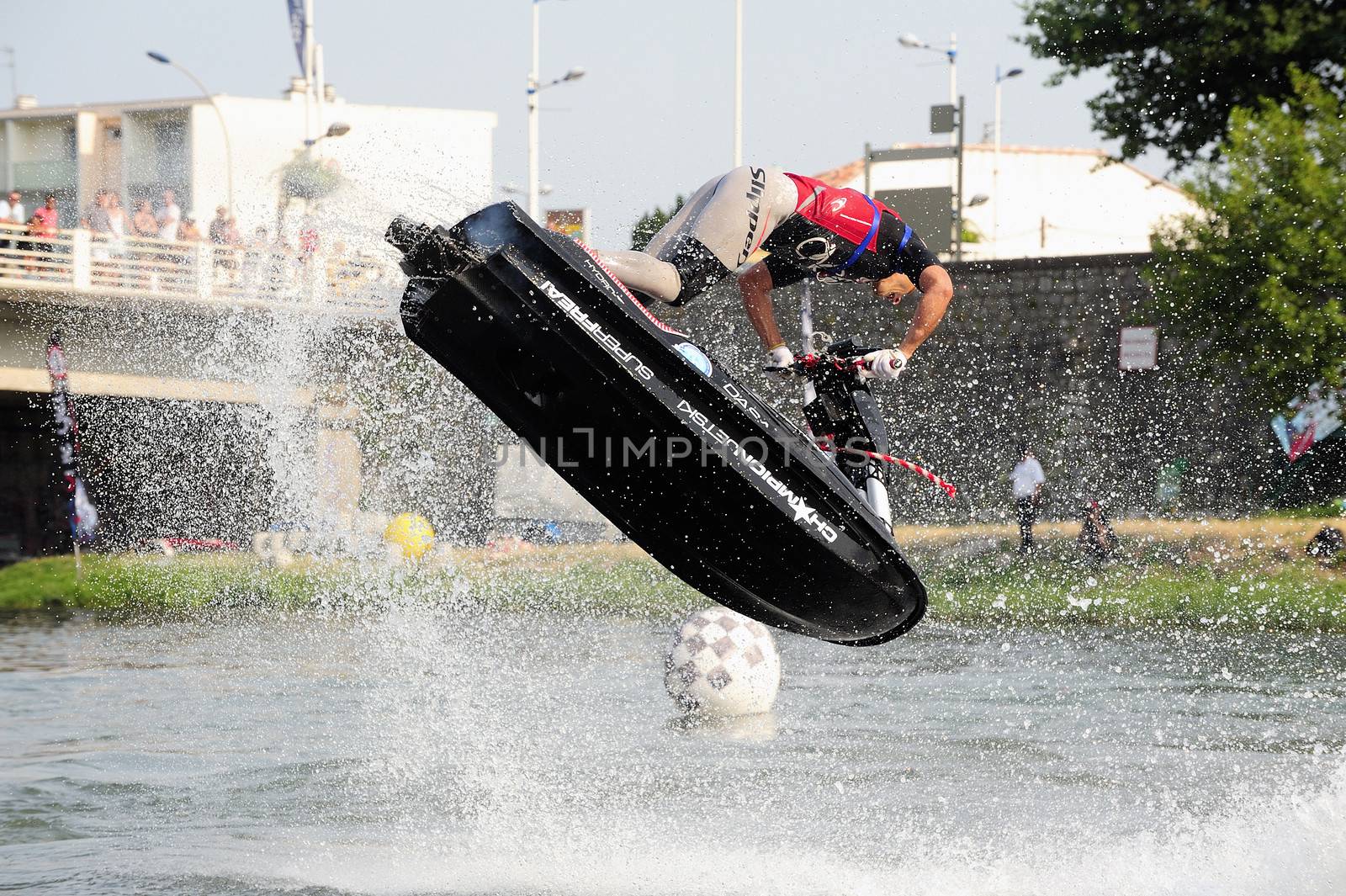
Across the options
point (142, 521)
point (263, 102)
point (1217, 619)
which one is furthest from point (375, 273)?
point (263, 102)

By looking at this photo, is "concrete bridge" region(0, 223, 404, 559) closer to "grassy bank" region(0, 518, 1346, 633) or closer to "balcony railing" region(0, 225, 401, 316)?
"balcony railing" region(0, 225, 401, 316)

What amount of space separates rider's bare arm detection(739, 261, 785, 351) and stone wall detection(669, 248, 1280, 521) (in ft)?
51.3

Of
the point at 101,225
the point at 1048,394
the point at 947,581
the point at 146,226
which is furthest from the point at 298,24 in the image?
the point at 947,581

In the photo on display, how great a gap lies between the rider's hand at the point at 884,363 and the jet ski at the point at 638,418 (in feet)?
1.60

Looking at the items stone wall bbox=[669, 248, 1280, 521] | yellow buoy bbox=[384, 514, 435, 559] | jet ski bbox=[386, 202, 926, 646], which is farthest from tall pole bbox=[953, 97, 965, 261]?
jet ski bbox=[386, 202, 926, 646]

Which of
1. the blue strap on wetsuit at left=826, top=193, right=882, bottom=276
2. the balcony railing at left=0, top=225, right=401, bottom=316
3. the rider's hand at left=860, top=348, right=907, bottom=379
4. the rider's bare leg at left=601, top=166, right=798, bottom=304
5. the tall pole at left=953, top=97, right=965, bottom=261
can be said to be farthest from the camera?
the tall pole at left=953, top=97, right=965, bottom=261

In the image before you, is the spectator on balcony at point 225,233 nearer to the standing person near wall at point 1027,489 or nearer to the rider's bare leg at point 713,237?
the standing person near wall at point 1027,489

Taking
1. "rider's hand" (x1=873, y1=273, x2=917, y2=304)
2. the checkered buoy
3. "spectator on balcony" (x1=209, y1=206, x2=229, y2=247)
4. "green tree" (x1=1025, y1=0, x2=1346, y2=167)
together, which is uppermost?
"green tree" (x1=1025, y1=0, x2=1346, y2=167)

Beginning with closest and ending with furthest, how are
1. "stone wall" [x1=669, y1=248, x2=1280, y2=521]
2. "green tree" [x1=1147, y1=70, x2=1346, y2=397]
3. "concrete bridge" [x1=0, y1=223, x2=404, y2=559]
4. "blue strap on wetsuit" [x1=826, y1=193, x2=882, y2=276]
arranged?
"blue strap on wetsuit" [x1=826, y1=193, x2=882, y2=276] < "concrete bridge" [x1=0, y1=223, x2=404, y2=559] < "green tree" [x1=1147, y1=70, x2=1346, y2=397] < "stone wall" [x1=669, y1=248, x2=1280, y2=521]

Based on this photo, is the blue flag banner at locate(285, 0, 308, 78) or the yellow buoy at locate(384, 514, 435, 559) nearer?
the yellow buoy at locate(384, 514, 435, 559)

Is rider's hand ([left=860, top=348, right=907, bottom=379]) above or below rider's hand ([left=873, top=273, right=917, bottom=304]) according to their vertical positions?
below

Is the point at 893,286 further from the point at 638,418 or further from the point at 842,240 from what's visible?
the point at 638,418

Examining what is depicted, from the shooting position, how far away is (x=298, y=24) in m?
37.0

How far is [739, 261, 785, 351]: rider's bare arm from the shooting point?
7.65 meters
